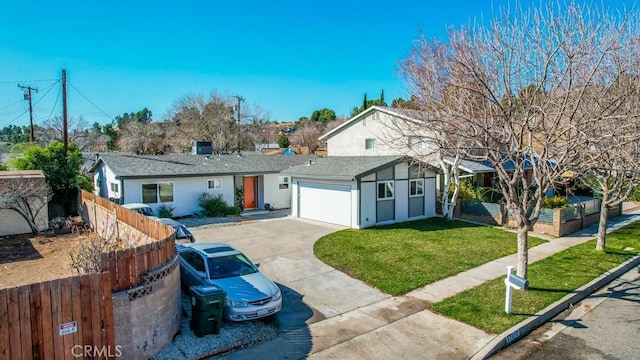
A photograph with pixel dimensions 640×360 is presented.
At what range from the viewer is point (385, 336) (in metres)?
8.00

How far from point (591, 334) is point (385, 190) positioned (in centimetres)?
1207

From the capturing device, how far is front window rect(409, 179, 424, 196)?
68.0 feet

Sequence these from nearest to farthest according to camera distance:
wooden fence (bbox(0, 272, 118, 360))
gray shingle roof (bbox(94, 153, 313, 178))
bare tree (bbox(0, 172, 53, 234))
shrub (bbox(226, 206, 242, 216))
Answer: wooden fence (bbox(0, 272, 118, 360))
bare tree (bbox(0, 172, 53, 234))
gray shingle roof (bbox(94, 153, 313, 178))
shrub (bbox(226, 206, 242, 216))

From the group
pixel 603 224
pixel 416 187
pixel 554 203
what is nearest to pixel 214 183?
pixel 416 187

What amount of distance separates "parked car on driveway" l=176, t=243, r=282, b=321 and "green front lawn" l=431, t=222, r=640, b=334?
13.0ft

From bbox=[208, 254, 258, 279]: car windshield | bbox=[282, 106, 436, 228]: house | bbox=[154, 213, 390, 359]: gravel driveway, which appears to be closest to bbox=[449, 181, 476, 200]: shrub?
bbox=[282, 106, 436, 228]: house

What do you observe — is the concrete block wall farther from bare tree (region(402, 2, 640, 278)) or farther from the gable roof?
the gable roof

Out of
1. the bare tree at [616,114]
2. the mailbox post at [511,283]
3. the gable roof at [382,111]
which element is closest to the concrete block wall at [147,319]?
the mailbox post at [511,283]

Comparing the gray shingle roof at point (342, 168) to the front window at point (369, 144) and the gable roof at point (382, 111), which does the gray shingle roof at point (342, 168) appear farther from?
the front window at point (369, 144)

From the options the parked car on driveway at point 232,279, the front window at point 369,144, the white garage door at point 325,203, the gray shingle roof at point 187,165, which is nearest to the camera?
the parked car on driveway at point 232,279

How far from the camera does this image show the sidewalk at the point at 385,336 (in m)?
7.30

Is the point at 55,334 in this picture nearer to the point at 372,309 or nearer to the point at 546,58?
the point at 372,309

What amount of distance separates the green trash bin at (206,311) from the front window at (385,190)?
1270 cm

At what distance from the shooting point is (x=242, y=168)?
78.5ft
